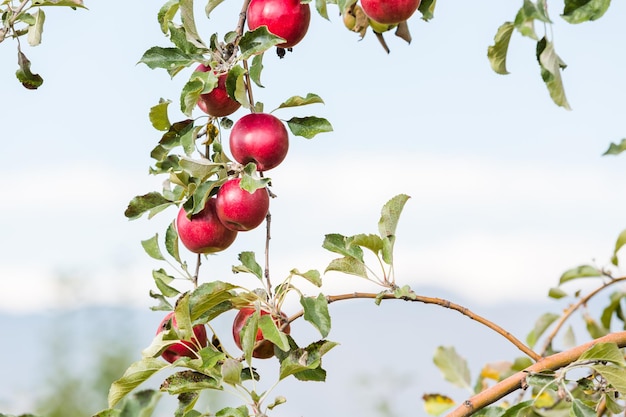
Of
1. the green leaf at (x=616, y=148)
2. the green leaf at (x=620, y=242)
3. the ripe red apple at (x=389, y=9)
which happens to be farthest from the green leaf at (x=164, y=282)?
the green leaf at (x=620, y=242)

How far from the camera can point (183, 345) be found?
1.16m

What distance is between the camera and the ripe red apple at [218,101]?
1.15 meters

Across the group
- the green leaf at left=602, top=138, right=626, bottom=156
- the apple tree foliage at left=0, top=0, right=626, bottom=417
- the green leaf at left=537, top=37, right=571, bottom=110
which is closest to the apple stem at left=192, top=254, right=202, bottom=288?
the apple tree foliage at left=0, top=0, right=626, bottom=417

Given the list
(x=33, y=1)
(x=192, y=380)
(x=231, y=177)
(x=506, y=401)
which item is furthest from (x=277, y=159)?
(x=506, y=401)

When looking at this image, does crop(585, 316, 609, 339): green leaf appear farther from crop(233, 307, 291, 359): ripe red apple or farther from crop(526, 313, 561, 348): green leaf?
crop(233, 307, 291, 359): ripe red apple

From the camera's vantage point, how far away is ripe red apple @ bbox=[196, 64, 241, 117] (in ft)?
3.77

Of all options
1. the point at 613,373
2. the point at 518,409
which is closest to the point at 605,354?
the point at 613,373

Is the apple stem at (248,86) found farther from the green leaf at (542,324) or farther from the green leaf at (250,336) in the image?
the green leaf at (542,324)

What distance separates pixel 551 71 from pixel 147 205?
616mm

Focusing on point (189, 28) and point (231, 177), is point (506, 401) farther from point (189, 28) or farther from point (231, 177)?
point (189, 28)

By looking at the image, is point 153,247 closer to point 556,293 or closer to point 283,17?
point 283,17

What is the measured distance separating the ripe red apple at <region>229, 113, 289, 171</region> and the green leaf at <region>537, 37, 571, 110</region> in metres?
0.41

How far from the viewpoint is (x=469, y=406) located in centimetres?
104

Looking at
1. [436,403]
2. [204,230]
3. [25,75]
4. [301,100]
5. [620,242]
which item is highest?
[25,75]
